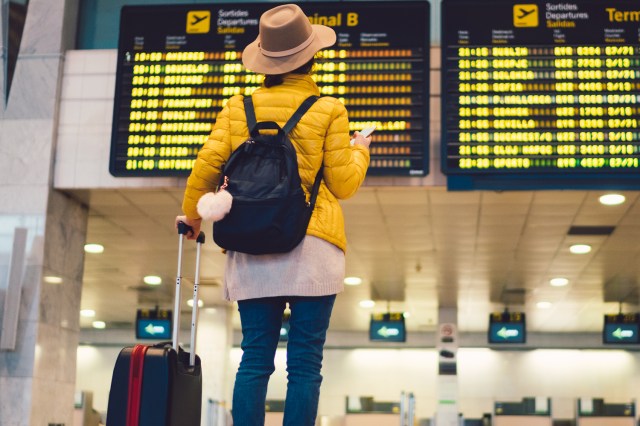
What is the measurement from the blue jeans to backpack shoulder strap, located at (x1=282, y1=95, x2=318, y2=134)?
1.86ft

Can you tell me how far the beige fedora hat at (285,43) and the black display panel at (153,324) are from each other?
13233 mm

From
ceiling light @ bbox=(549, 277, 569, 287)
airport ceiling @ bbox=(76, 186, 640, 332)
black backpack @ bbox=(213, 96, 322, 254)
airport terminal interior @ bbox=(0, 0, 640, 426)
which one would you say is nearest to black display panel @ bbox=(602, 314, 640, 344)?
airport ceiling @ bbox=(76, 186, 640, 332)

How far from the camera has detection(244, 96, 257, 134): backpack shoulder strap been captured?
3.11 m

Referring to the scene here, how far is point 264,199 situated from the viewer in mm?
2932

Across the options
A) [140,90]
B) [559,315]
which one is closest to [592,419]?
[559,315]

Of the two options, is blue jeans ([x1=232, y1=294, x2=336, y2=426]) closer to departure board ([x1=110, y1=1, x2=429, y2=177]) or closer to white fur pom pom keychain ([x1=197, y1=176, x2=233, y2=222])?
white fur pom pom keychain ([x1=197, y1=176, x2=233, y2=222])

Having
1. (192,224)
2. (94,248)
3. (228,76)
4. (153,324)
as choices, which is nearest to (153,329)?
(153,324)

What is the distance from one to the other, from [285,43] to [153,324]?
528 inches

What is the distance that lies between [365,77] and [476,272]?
18.9 feet

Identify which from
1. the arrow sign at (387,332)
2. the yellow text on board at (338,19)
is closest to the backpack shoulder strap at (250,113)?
the yellow text on board at (338,19)

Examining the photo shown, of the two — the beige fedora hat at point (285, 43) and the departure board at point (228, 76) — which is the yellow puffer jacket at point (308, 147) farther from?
the departure board at point (228, 76)

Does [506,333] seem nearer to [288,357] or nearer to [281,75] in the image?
[281,75]

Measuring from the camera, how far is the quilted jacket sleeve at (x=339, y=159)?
3.12m

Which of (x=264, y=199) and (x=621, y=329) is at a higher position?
(x=621, y=329)
